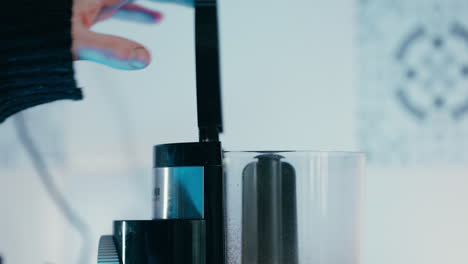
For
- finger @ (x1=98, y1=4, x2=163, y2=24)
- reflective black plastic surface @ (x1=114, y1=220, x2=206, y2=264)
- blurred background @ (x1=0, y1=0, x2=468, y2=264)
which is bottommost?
reflective black plastic surface @ (x1=114, y1=220, x2=206, y2=264)

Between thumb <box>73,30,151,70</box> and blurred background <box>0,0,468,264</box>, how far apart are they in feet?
0.53

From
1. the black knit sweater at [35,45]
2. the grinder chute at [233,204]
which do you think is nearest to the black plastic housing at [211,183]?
the grinder chute at [233,204]

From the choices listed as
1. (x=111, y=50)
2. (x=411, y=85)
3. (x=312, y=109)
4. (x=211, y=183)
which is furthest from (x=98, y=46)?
(x=411, y=85)

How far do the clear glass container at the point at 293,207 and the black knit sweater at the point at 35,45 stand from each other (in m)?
0.20

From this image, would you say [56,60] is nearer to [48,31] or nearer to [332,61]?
[48,31]

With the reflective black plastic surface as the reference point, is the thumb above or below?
above

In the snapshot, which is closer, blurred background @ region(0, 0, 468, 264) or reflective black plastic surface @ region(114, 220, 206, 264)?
reflective black plastic surface @ region(114, 220, 206, 264)

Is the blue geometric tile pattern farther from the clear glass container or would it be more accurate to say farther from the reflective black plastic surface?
the reflective black plastic surface

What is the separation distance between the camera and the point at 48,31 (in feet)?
1.73

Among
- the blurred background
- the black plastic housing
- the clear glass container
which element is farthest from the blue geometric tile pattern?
the black plastic housing

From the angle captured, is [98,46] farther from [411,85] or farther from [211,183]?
[411,85]

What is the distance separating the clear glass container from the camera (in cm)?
48

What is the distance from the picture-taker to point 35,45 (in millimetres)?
531

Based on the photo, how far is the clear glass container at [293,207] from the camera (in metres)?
0.48
